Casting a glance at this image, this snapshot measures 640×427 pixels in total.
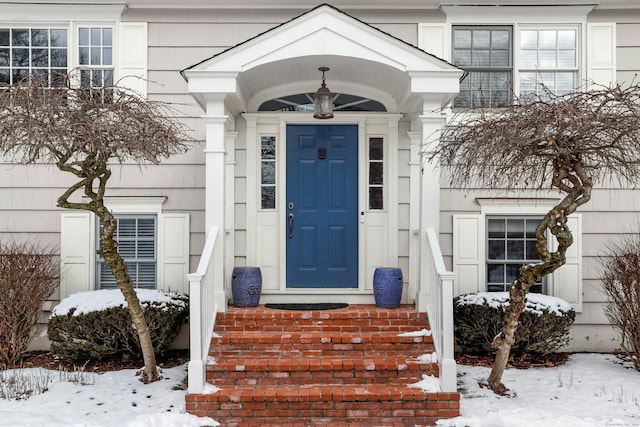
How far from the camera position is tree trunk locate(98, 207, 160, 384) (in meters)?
4.95

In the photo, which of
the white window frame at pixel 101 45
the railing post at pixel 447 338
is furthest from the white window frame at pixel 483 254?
the white window frame at pixel 101 45

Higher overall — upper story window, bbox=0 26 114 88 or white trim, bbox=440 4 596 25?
white trim, bbox=440 4 596 25

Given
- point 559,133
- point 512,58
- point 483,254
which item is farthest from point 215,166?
point 512,58

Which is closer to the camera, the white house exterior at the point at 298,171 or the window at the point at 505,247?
the white house exterior at the point at 298,171

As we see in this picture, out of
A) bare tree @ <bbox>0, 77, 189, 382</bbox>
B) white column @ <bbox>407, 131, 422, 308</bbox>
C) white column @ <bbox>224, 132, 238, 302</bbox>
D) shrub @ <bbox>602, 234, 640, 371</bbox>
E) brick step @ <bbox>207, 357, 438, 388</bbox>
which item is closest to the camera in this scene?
bare tree @ <bbox>0, 77, 189, 382</bbox>

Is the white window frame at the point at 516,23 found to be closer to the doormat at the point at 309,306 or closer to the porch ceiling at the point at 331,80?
the porch ceiling at the point at 331,80

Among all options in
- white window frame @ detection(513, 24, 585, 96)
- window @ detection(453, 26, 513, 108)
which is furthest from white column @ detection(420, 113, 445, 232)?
white window frame @ detection(513, 24, 585, 96)

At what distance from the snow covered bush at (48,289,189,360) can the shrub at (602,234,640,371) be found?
4679mm

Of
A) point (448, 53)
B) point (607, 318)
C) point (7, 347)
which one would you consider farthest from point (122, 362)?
point (607, 318)

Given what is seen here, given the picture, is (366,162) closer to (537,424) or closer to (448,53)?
(448,53)

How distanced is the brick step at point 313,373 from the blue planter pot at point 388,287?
1100 millimetres

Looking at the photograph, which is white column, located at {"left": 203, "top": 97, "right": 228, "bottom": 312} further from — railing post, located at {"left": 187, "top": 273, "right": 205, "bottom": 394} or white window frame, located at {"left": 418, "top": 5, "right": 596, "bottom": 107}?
white window frame, located at {"left": 418, "top": 5, "right": 596, "bottom": 107}

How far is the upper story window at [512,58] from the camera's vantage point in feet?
21.9

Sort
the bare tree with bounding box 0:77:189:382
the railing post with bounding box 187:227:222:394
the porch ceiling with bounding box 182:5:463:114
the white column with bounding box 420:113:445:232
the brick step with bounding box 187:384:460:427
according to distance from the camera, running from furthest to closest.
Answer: the white column with bounding box 420:113:445:232 → the porch ceiling with bounding box 182:5:463:114 → the railing post with bounding box 187:227:222:394 → the brick step with bounding box 187:384:460:427 → the bare tree with bounding box 0:77:189:382
